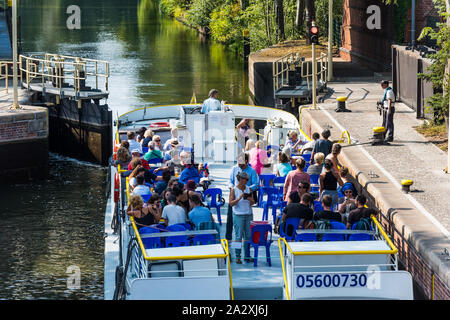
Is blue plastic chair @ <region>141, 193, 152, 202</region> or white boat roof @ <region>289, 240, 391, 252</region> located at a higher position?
blue plastic chair @ <region>141, 193, 152, 202</region>

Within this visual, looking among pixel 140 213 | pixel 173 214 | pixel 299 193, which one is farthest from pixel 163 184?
pixel 299 193

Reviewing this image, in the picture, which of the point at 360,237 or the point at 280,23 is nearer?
the point at 360,237

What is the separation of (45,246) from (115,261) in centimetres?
491

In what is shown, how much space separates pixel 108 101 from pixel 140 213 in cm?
2624

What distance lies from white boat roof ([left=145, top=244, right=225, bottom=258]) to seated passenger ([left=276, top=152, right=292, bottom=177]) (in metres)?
4.51

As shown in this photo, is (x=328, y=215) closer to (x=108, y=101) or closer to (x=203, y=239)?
(x=203, y=239)

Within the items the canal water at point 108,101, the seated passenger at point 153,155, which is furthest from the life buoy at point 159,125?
the seated passenger at point 153,155

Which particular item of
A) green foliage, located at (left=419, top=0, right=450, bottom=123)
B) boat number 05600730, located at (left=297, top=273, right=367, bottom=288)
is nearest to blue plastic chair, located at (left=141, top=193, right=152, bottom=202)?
boat number 05600730, located at (left=297, top=273, right=367, bottom=288)

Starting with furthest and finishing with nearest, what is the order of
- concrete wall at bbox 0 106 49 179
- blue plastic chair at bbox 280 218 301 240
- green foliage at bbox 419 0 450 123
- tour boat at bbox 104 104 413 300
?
concrete wall at bbox 0 106 49 179, green foliage at bbox 419 0 450 123, blue plastic chair at bbox 280 218 301 240, tour boat at bbox 104 104 413 300

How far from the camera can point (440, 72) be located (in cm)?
2183

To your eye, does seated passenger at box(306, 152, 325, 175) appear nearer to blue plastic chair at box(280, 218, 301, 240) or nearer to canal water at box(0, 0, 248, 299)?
blue plastic chair at box(280, 218, 301, 240)

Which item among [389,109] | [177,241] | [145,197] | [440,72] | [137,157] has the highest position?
[440,72]

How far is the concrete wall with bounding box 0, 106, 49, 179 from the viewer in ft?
82.2

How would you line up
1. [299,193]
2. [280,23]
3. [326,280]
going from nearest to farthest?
[326,280], [299,193], [280,23]
